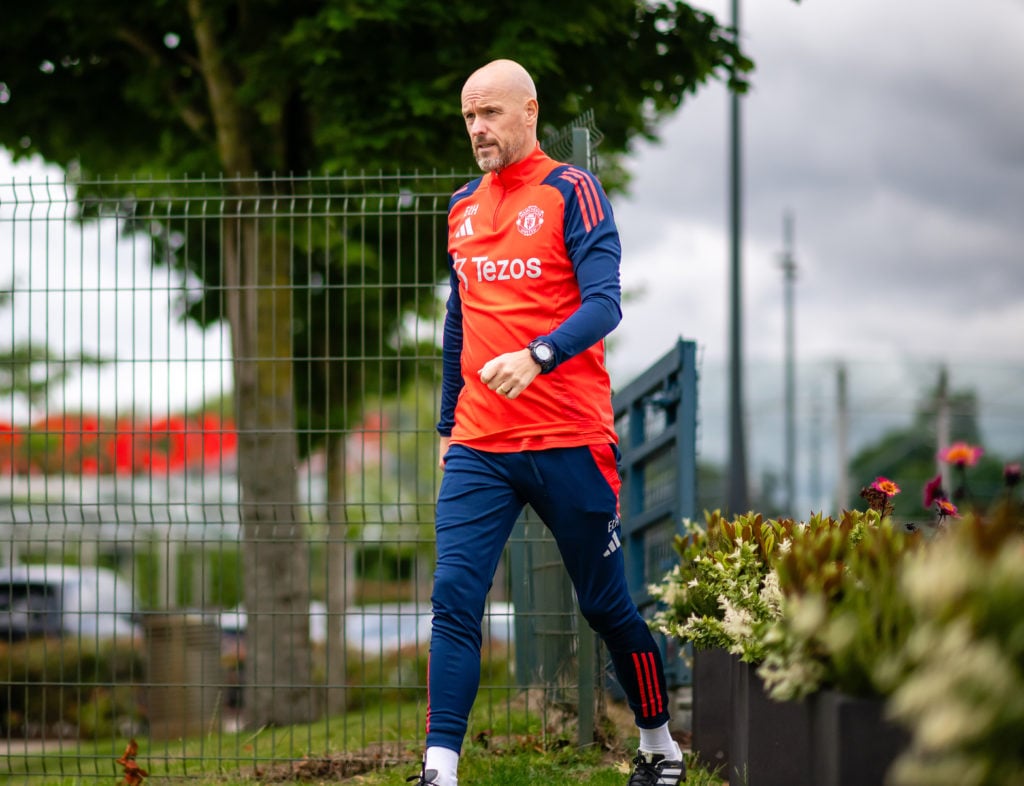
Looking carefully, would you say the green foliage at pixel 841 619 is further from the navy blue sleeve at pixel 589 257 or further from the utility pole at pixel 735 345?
the utility pole at pixel 735 345

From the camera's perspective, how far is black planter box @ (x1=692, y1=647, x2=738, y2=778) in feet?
16.1

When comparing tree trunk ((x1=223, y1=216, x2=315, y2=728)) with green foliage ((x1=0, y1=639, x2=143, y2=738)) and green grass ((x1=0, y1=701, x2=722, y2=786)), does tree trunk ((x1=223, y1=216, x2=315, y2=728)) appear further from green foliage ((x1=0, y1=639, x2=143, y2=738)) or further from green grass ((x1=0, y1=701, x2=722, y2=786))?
green grass ((x1=0, y1=701, x2=722, y2=786))

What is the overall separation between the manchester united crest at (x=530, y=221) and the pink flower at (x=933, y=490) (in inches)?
98.3

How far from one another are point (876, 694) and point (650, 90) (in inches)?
285

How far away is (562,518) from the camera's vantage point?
13.2ft

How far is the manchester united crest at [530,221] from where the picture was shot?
4.05 metres

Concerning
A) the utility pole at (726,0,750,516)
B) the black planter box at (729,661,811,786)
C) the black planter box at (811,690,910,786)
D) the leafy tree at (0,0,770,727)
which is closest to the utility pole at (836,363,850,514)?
the utility pole at (726,0,750,516)

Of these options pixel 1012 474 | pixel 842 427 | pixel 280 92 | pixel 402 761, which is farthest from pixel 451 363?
pixel 842 427

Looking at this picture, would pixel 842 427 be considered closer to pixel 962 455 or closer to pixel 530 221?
pixel 962 455

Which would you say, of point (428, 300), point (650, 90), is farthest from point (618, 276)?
point (428, 300)

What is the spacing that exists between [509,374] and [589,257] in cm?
58

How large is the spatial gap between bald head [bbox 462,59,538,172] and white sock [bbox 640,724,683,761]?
1900 mm

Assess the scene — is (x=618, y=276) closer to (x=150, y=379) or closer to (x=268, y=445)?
(x=150, y=379)

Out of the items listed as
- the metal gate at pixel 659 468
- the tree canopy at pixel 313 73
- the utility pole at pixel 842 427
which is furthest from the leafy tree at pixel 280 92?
the utility pole at pixel 842 427
